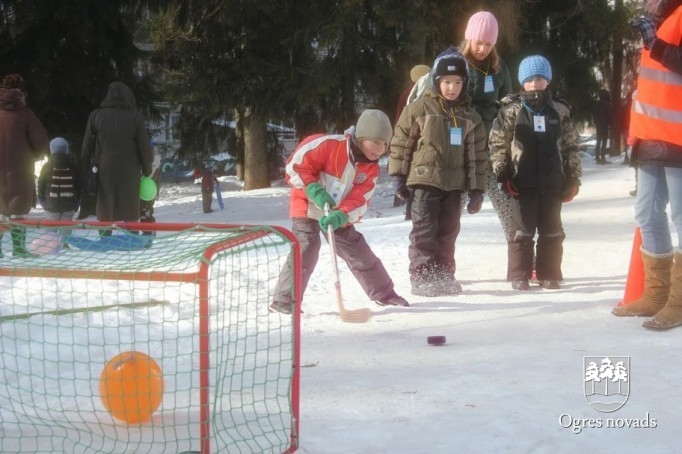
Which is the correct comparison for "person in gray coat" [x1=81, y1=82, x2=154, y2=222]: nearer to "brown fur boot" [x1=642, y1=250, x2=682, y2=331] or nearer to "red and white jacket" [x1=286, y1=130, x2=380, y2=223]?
"red and white jacket" [x1=286, y1=130, x2=380, y2=223]

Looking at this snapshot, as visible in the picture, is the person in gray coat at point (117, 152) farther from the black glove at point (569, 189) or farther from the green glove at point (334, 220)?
the black glove at point (569, 189)

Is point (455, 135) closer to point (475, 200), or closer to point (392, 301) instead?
point (475, 200)

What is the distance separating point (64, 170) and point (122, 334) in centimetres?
520

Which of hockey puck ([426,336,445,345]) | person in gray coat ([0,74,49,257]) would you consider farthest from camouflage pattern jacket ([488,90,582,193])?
person in gray coat ([0,74,49,257])

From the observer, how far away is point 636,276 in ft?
18.1

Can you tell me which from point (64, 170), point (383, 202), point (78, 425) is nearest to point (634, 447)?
point (78, 425)

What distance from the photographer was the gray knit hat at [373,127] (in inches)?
221

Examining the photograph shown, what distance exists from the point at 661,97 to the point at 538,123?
1503 millimetres

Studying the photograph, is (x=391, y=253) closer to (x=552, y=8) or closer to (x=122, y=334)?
(x=122, y=334)

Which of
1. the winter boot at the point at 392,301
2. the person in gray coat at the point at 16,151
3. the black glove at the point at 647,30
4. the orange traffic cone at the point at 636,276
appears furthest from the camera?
the person in gray coat at the point at 16,151

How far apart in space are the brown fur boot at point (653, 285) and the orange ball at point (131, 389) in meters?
3.02

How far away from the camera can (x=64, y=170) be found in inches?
380

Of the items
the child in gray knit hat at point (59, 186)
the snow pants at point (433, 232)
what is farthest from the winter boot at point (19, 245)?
the child in gray knit hat at point (59, 186)

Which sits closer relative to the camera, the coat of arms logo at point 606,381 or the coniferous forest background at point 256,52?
the coat of arms logo at point 606,381
